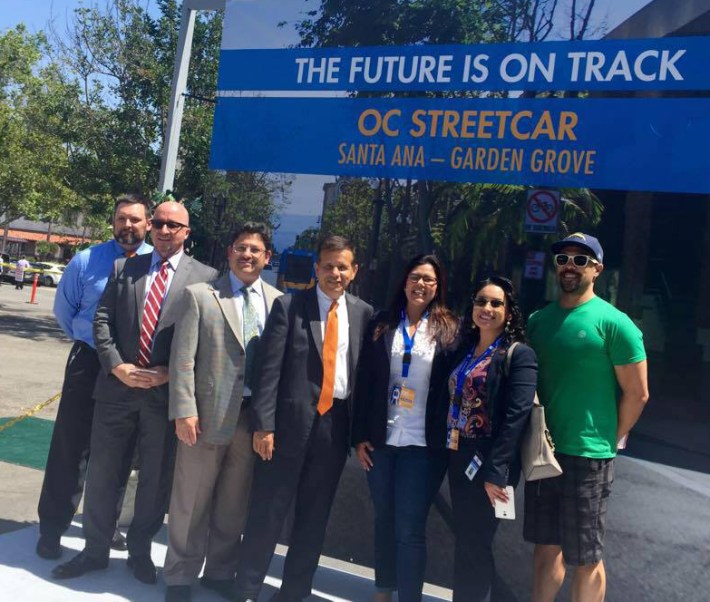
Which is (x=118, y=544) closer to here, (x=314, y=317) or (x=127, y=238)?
(x=127, y=238)

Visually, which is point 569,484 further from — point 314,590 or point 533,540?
point 314,590

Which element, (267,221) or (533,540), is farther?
(267,221)

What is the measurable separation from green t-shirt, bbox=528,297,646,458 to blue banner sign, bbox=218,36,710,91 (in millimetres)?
1530

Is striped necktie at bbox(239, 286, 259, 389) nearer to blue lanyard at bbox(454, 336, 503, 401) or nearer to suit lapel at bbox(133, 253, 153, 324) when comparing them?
suit lapel at bbox(133, 253, 153, 324)

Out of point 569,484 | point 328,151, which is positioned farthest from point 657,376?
point 328,151

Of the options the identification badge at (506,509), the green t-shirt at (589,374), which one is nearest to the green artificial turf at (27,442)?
the identification badge at (506,509)

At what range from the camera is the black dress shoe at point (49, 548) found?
13.4ft

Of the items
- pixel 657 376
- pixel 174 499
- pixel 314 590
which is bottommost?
pixel 314 590

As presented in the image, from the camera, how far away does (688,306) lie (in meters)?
3.89

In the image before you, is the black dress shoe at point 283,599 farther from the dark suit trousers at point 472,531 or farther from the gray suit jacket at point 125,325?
the gray suit jacket at point 125,325

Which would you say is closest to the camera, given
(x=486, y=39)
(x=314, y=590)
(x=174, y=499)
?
(x=174, y=499)

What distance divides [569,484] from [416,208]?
2.01 metres

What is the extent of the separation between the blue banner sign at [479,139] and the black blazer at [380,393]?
1.38 m

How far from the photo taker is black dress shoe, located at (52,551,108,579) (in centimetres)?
384
